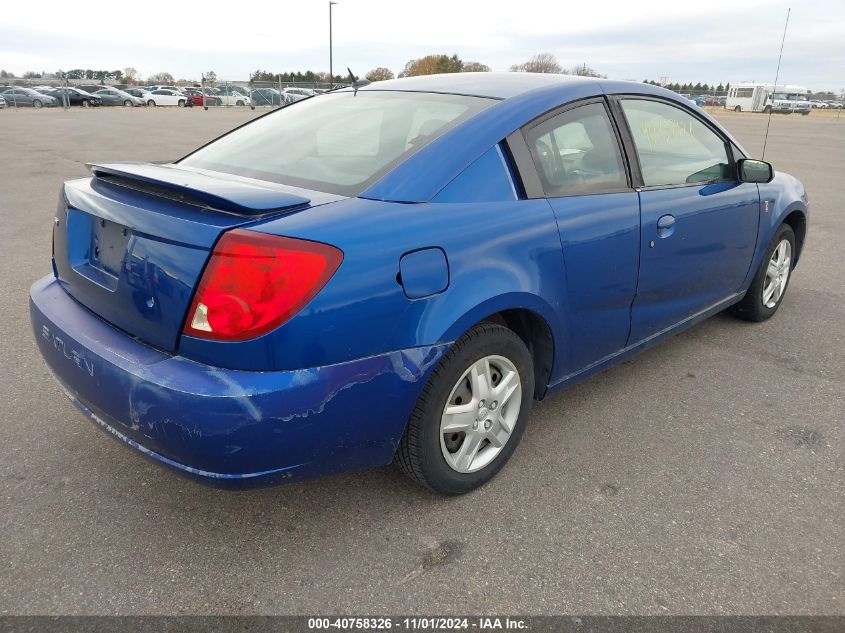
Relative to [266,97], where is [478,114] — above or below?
below

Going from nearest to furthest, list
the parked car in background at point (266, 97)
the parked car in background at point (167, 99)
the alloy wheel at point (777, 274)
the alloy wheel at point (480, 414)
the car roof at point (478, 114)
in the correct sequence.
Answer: the car roof at point (478, 114), the alloy wheel at point (480, 414), the alloy wheel at point (777, 274), the parked car in background at point (266, 97), the parked car in background at point (167, 99)

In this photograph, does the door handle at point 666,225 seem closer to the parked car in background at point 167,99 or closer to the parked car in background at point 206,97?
the parked car in background at point 206,97

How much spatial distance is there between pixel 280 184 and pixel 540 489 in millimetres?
1526

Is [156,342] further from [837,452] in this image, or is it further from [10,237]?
[10,237]

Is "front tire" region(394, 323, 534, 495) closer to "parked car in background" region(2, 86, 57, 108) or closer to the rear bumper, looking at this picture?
the rear bumper

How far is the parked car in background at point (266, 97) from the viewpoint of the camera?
41.9m

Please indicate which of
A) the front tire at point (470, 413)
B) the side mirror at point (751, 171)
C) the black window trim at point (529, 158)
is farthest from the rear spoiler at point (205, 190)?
the side mirror at point (751, 171)

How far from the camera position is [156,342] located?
2.03 m

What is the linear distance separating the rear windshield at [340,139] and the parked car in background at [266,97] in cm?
4120

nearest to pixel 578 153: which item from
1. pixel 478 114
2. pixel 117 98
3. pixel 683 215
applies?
pixel 478 114

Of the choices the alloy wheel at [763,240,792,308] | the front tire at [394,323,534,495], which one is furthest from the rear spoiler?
the alloy wheel at [763,240,792,308]

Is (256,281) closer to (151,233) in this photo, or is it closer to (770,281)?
(151,233)

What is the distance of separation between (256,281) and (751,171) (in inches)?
117

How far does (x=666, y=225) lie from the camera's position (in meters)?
3.05
